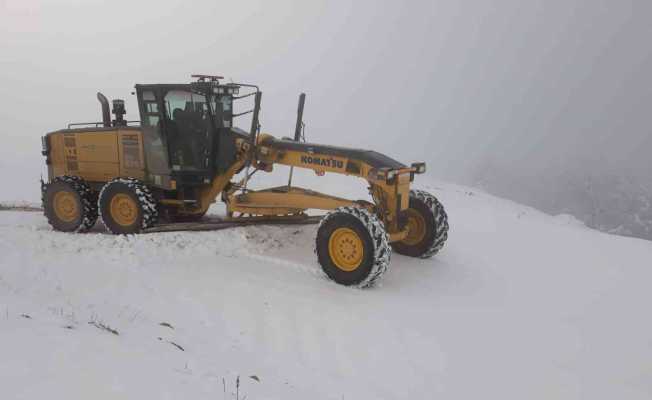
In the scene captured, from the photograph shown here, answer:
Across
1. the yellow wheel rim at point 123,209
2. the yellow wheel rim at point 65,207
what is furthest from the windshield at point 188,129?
the yellow wheel rim at point 65,207

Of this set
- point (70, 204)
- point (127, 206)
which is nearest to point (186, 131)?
point (127, 206)

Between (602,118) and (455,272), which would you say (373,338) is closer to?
(455,272)

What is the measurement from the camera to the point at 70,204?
9055 mm

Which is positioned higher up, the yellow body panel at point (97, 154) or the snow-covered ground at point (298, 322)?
the yellow body panel at point (97, 154)

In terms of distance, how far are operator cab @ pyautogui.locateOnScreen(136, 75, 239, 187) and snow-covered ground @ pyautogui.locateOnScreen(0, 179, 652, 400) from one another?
139cm

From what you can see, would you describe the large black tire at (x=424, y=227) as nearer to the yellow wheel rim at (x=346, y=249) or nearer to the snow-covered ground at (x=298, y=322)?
the snow-covered ground at (x=298, y=322)

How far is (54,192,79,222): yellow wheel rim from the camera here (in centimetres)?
900

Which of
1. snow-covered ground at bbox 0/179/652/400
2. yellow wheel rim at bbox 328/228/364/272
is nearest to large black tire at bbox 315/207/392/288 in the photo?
yellow wheel rim at bbox 328/228/364/272

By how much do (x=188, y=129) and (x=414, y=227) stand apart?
4281mm

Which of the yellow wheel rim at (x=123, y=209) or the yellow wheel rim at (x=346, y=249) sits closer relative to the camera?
the yellow wheel rim at (x=346, y=249)

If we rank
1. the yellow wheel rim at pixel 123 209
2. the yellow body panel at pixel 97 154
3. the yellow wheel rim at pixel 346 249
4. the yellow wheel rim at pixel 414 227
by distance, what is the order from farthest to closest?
1. the yellow body panel at pixel 97 154
2. the yellow wheel rim at pixel 123 209
3. the yellow wheel rim at pixel 414 227
4. the yellow wheel rim at pixel 346 249

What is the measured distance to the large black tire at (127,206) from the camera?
8164mm

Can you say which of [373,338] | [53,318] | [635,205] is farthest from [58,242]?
[635,205]

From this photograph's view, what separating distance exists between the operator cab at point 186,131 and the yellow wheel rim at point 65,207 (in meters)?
1.70
